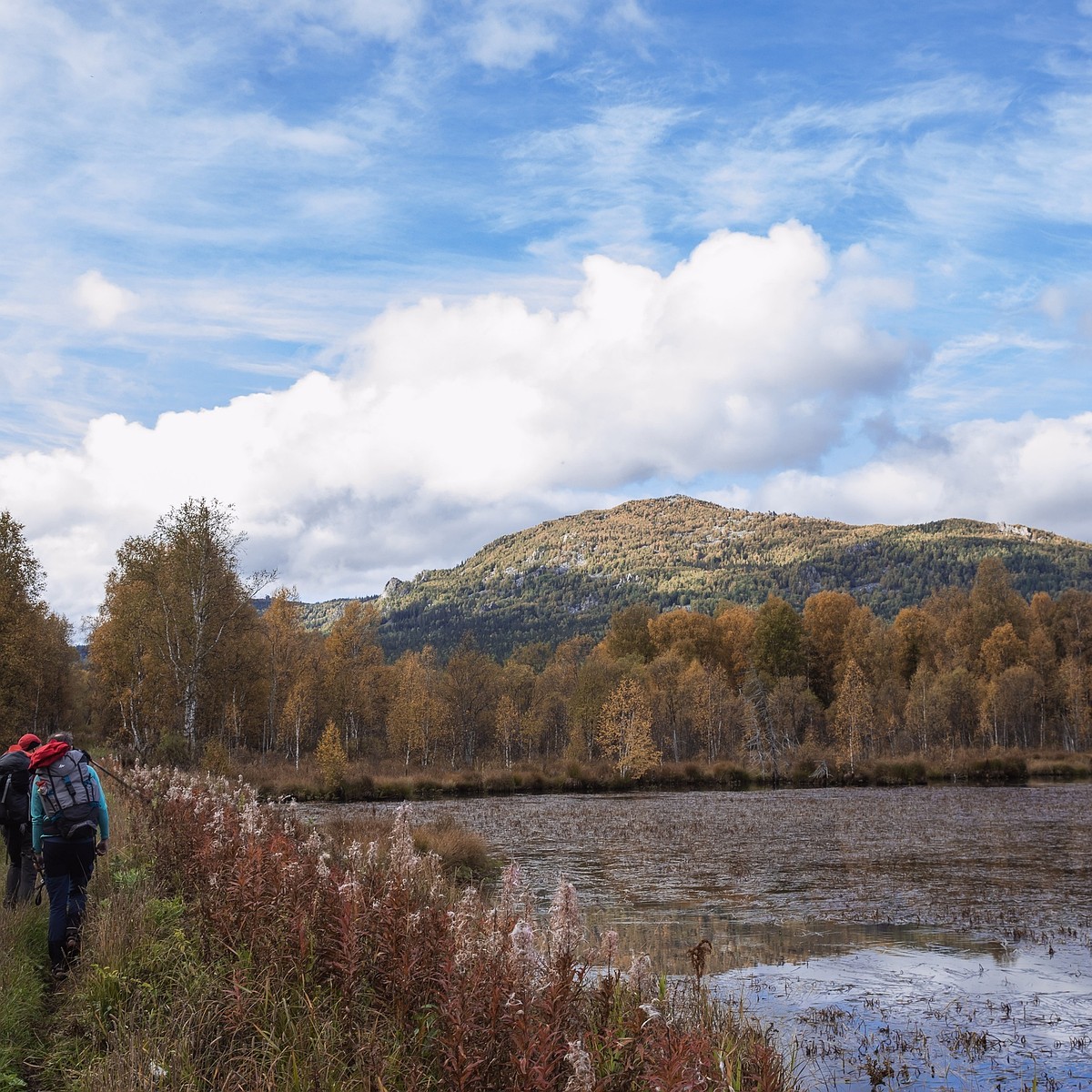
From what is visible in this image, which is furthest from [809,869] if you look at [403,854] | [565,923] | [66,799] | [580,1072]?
Result: [580,1072]

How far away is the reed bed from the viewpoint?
5.41 meters

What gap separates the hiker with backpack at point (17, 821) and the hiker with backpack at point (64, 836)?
2.14 m

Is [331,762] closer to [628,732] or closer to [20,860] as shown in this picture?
[628,732]

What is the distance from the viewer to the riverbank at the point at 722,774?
179ft

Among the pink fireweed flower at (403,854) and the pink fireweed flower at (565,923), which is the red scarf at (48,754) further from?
the pink fireweed flower at (565,923)

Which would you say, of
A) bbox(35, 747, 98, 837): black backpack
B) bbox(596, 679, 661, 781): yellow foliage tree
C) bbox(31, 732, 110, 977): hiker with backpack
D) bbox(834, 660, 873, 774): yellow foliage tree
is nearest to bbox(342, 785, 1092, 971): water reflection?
bbox(31, 732, 110, 977): hiker with backpack

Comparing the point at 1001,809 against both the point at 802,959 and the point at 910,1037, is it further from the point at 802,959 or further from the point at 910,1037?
the point at 910,1037

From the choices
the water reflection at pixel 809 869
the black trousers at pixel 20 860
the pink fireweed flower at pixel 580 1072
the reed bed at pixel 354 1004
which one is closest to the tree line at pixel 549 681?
the water reflection at pixel 809 869

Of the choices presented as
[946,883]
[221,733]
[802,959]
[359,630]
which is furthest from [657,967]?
[359,630]

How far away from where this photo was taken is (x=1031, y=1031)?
1095 cm

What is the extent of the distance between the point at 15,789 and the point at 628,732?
56.8 metres

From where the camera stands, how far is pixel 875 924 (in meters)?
16.2

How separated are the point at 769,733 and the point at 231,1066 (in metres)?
62.5

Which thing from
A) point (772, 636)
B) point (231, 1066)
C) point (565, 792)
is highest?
point (772, 636)
